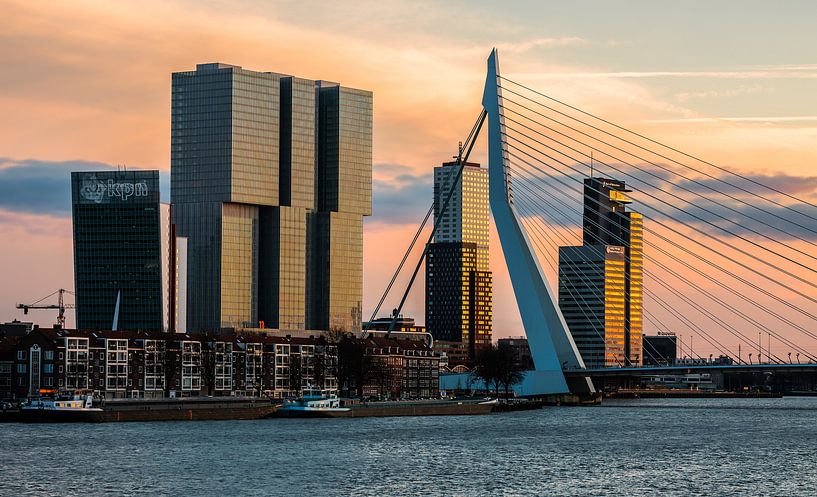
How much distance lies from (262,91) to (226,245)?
2209 cm

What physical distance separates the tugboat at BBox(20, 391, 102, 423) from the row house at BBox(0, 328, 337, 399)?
18533 millimetres

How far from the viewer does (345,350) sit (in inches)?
5615

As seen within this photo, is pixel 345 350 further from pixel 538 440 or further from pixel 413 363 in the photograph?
pixel 538 440

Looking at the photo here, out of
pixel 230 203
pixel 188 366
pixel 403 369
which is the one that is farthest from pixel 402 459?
pixel 230 203

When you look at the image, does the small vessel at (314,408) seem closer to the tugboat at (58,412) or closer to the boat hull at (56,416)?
the tugboat at (58,412)

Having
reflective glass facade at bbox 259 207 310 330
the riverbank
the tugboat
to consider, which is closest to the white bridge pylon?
the riverbank

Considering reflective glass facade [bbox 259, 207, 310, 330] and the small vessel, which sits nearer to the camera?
the small vessel

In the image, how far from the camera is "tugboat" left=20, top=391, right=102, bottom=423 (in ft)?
308

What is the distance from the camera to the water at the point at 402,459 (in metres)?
56.0

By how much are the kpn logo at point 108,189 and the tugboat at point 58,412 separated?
79.1 m

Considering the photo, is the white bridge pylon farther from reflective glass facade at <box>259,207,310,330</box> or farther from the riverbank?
reflective glass facade at <box>259,207,310,330</box>

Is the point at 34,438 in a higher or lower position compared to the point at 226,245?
lower

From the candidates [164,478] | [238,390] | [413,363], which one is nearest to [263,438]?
[164,478]

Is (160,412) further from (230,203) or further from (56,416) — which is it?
(230,203)
